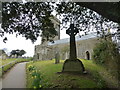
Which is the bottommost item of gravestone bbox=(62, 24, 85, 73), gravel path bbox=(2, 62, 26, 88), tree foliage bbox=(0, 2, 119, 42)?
gravel path bbox=(2, 62, 26, 88)

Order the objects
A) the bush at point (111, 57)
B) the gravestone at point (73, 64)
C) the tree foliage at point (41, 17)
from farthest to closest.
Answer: the gravestone at point (73, 64) < the bush at point (111, 57) < the tree foliage at point (41, 17)

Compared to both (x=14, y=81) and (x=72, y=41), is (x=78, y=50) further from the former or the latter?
(x=14, y=81)

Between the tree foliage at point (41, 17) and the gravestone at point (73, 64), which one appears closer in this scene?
the tree foliage at point (41, 17)

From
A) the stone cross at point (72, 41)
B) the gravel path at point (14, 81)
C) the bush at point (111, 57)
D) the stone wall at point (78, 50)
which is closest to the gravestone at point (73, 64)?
the stone cross at point (72, 41)

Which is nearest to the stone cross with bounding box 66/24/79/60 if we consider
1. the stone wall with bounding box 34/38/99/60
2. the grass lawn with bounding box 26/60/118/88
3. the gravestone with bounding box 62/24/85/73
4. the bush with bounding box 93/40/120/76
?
the gravestone with bounding box 62/24/85/73

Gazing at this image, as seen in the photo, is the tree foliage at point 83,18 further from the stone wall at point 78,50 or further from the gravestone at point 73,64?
the stone wall at point 78,50

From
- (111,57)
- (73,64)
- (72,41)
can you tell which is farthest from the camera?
(111,57)

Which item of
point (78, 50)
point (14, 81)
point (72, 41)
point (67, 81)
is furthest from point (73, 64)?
point (78, 50)

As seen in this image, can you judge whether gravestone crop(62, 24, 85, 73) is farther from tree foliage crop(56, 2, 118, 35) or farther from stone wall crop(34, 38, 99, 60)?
stone wall crop(34, 38, 99, 60)

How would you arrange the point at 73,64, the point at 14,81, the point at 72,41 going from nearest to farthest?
the point at 14,81 < the point at 73,64 < the point at 72,41

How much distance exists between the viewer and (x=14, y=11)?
16.4 ft

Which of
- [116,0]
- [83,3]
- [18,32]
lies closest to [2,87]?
[18,32]

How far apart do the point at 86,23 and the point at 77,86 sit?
162 inches

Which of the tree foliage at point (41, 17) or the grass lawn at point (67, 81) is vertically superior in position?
the tree foliage at point (41, 17)
